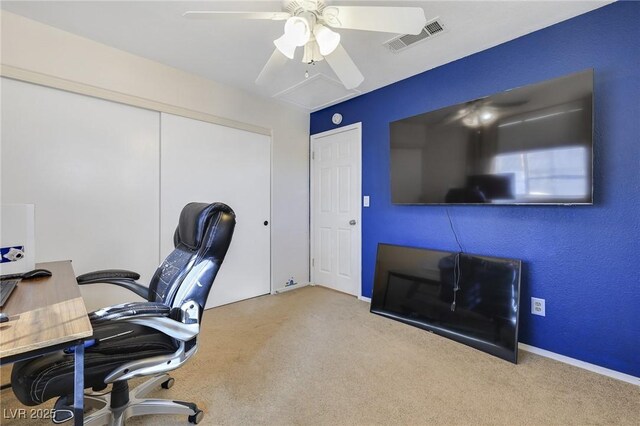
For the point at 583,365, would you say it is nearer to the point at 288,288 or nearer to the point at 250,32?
the point at 288,288

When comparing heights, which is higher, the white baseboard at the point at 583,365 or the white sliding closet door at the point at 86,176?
the white sliding closet door at the point at 86,176

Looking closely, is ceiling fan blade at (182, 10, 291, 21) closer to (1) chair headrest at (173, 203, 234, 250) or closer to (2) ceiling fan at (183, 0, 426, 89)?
(2) ceiling fan at (183, 0, 426, 89)

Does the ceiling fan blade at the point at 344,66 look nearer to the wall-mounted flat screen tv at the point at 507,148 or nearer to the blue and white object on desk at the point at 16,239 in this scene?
the wall-mounted flat screen tv at the point at 507,148

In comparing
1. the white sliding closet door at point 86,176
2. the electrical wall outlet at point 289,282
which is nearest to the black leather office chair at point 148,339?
the white sliding closet door at point 86,176

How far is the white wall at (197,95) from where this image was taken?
2062 mm

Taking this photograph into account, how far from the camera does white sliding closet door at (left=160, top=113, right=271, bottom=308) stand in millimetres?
2750

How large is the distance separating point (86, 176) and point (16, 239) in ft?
2.90

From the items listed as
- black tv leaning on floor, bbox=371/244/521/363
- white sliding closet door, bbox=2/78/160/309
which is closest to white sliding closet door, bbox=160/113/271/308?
white sliding closet door, bbox=2/78/160/309

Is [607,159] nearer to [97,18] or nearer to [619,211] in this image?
[619,211]

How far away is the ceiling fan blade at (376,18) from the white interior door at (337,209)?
185 cm

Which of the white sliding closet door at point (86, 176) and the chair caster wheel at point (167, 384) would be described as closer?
the chair caster wheel at point (167, 384)

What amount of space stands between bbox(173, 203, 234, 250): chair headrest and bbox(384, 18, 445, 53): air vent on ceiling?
6.22ft

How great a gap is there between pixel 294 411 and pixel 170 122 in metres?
Answer: 2.63

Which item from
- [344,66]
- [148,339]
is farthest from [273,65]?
[148,339]
